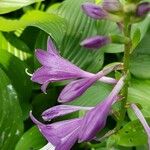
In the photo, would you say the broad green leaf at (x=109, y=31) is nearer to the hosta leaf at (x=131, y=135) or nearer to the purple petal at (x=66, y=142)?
the hosta leaf at (x=131, y=135)

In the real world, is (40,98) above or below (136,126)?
below

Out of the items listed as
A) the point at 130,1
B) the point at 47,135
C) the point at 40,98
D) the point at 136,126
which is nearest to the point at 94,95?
the point at 40,98

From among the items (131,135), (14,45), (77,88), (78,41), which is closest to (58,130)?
(77,88)

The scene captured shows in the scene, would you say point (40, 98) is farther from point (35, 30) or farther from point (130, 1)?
point (130, 1)

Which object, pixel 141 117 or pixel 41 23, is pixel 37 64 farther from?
pixel 141 117

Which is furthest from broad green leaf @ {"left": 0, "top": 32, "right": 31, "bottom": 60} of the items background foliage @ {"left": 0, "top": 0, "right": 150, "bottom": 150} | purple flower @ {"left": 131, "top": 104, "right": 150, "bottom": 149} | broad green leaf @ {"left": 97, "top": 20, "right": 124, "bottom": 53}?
purple flower @ {"left": 131, "top": 104, "right": 150, "bottom": 149}

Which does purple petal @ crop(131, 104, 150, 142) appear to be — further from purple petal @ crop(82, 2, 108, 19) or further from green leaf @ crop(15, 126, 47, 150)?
green leaf @ crop(15, 126, 47, 150)
